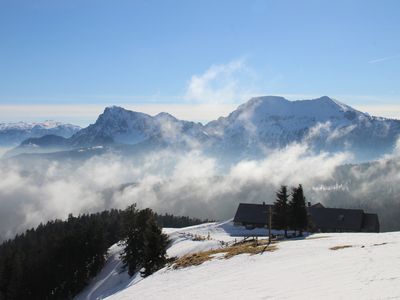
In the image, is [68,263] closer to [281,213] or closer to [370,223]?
[281,213]

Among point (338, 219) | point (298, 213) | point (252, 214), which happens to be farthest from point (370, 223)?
point (298, 213)

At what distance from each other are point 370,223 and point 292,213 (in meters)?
35.5

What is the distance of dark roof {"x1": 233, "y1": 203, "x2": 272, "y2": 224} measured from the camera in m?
111

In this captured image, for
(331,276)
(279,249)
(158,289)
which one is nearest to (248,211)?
(279,249)

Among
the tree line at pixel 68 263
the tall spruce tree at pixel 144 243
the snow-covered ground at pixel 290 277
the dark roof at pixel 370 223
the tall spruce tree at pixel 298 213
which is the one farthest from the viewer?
the dark roof at pixel 370 223

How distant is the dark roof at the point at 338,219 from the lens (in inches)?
4131

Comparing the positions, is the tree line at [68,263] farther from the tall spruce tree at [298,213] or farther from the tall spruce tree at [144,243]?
the tall spruce tree at [298,213]

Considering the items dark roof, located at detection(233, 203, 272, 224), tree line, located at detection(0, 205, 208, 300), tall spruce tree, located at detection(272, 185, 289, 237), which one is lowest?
tree line, located at detection(0, 205, 208, 300)

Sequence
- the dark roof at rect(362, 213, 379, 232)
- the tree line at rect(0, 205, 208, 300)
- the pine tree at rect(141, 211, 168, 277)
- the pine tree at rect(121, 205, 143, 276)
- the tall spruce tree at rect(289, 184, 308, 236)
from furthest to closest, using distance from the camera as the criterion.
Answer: the dark roof at rect(362, 213, 379, 232) < the tree line at rect(0, 205, 208, 300) < the tall spruce tree at rect(289, 184, 308, 236) < the pine tree at rect(121, 205, 143, 276) < the pine tree at rect(141, 211, 168, 277)

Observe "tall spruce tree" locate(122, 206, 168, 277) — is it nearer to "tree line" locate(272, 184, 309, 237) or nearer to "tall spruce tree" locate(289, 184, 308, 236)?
"tree line" locate(272, 184, 309, 237)

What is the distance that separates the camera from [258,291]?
28703 mm

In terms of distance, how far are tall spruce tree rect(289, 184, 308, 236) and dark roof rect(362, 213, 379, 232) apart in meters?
31.6

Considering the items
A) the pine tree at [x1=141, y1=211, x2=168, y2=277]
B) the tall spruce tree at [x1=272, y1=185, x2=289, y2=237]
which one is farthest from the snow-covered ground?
the tall spruce tree at [x1=272, y1=185, x2=289, y2=237]

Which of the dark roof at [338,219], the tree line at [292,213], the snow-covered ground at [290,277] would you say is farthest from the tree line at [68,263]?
the dark roof at [338,219]
